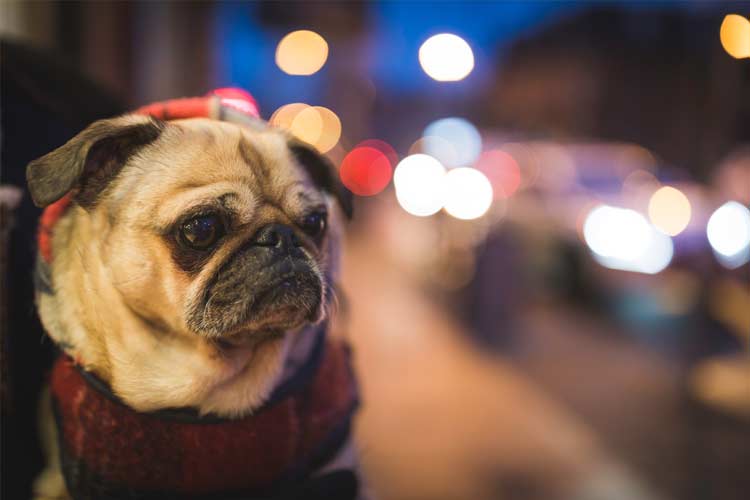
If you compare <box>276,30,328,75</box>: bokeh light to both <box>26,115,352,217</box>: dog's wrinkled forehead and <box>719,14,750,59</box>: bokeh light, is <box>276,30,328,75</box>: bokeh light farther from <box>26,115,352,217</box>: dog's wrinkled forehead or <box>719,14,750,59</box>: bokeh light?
<box>26,115,352,217</box>: dog's wrinkled forehead

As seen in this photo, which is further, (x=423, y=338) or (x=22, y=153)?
(x=423, y=338)

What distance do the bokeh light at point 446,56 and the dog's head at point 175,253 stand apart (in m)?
7.10

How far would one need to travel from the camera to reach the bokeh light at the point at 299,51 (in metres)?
11.2

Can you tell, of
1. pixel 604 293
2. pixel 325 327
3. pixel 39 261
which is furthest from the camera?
pixel 604 293

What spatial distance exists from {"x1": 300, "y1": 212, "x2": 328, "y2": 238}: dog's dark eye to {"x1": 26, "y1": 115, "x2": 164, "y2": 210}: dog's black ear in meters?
0.41

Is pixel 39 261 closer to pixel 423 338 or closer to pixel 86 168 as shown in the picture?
pixel 86 168

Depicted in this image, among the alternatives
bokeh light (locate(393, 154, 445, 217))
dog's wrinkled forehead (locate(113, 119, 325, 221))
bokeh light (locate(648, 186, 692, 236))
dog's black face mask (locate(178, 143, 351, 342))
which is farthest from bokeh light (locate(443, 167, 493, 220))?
dog's black face mask (locate(178, 143, 351, 342))

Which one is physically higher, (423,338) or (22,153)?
(22,153)

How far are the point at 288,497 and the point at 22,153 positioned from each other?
1177 mm

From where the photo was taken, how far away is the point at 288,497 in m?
1.44

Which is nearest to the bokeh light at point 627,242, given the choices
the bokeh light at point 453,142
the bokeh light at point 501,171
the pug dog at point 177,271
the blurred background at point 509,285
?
the blurred background at point 509,285

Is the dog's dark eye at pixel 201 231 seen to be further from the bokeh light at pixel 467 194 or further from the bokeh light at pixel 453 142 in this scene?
the bokeh light at pixel 453 142

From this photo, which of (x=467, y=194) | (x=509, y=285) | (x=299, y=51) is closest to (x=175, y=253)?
(x=509, y=285)

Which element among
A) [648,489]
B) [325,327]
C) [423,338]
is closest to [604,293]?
[423,338]
